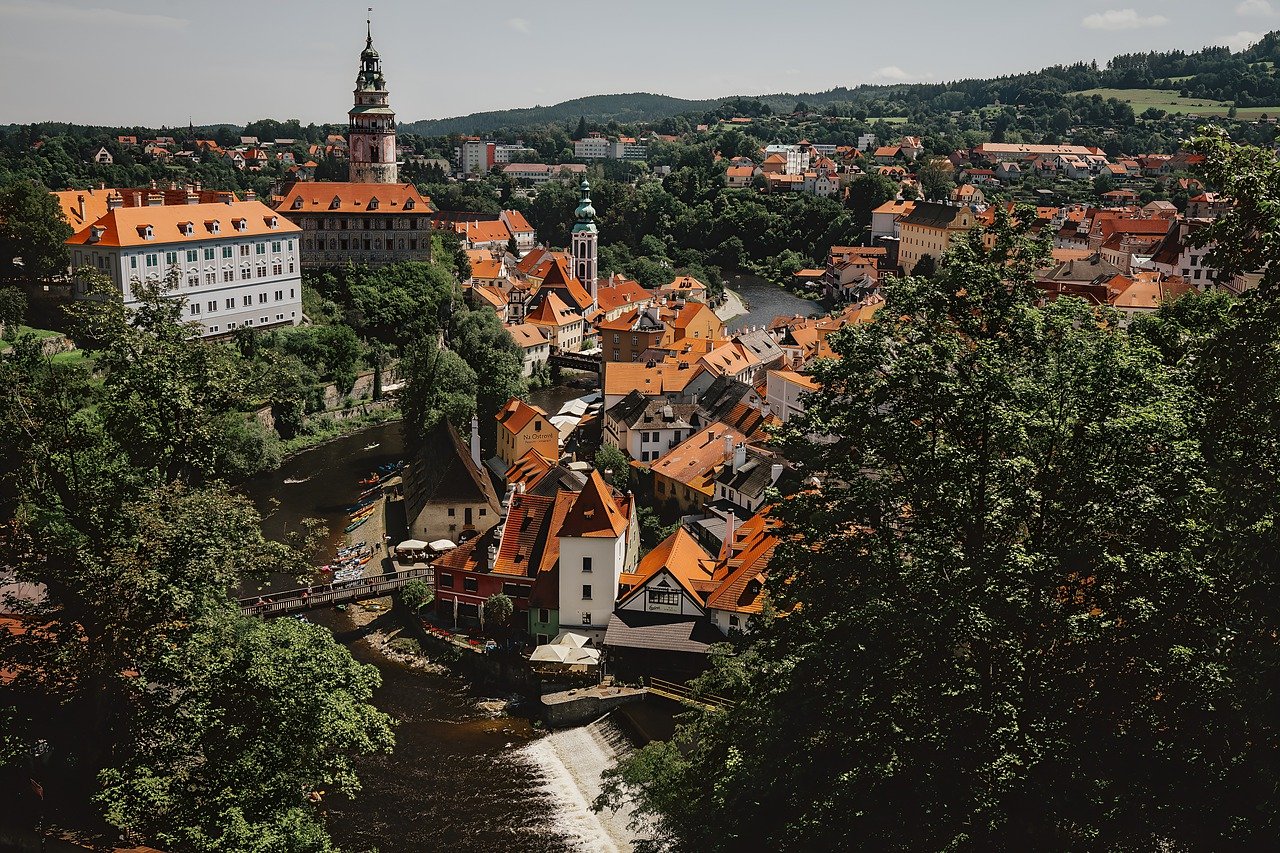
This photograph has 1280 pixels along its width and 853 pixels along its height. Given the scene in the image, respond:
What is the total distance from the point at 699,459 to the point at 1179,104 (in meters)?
175

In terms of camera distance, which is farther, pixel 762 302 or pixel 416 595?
pixel 762 302

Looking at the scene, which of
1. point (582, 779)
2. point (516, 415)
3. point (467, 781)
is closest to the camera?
point (467, 781)

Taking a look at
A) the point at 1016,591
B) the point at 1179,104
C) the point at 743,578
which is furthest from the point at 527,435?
the point at 1179,104

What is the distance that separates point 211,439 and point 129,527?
290 centimetres

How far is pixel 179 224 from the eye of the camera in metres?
44.9

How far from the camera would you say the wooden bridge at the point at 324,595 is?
84.4 ft

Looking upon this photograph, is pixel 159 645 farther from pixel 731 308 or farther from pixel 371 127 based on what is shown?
pixel 731 308

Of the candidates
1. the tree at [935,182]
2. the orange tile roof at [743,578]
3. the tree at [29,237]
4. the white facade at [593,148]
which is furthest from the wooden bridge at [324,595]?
the white facade at [593,148]

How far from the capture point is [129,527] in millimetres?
14789

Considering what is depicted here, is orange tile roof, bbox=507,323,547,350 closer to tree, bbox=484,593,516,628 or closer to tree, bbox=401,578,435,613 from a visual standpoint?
tree, bbox=401,578,435,613

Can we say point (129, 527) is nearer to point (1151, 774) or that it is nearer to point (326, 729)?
point (326, 729)

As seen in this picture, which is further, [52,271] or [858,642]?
[52,271]

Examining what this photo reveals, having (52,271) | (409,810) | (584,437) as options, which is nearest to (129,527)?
(409,810)

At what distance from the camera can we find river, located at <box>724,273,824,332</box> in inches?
2918
